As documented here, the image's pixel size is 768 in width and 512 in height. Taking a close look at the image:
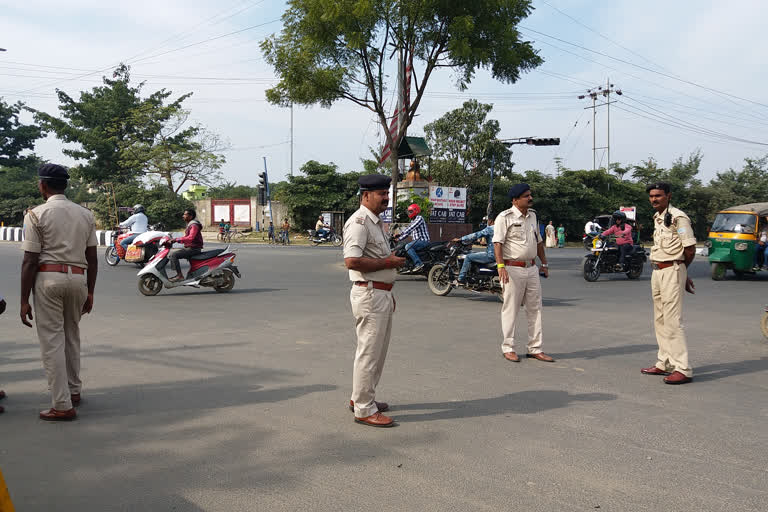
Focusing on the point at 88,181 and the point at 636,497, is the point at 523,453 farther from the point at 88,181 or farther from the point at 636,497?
the point at 88,181

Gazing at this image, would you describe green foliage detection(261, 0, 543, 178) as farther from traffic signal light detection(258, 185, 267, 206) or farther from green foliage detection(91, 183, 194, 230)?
green foliage detection(91, 183, 194, 230)

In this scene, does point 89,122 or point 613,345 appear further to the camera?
point 89,122

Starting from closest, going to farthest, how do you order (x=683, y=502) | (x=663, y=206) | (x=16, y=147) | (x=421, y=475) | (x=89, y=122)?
(x=683, y=502), (x=421, y=475), (x=663, y=206), (x=89, y=122), (x=16, y=147)

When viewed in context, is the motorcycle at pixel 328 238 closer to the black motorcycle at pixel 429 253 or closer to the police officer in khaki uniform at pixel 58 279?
the black motorcycle at pixel 429 253

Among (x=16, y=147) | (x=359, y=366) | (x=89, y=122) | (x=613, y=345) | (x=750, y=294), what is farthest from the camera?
(x=16, y=147)

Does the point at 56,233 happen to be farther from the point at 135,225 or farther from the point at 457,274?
the point at 135,225

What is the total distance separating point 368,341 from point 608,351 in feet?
12.7

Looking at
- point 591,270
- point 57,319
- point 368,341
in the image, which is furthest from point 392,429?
point 591,270

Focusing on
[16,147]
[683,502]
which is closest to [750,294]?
[683,502]

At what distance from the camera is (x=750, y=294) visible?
13.5 metres

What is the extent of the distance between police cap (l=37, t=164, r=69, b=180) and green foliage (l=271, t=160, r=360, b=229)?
36.3m

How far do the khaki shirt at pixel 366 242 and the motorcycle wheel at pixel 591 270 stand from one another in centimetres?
1289

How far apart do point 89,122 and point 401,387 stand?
51726 millimetres

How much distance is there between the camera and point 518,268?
22.3 feet
